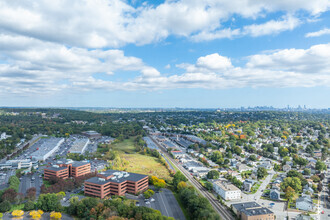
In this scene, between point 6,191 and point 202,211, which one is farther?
point 6,191

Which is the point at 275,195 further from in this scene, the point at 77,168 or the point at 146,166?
the point at 77,168

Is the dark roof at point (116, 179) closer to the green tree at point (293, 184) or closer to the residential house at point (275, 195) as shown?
the residential house at point (275, 195)

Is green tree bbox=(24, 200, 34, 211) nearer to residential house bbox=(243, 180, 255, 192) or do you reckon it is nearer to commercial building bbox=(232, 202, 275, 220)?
commercial building bbox=(232, 202, 275, 220)

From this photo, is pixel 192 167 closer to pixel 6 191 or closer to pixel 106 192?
pixel 106 192

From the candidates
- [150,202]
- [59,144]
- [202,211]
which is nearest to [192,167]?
[150,202]

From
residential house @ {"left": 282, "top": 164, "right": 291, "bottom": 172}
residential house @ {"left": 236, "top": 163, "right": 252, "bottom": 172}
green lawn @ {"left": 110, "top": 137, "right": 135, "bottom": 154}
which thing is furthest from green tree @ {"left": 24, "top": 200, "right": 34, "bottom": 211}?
residential house @ {"left": 282, "top": 164, "right": 291, "bottom": 172}

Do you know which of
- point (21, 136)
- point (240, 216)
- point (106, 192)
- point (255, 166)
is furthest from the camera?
point (21, 136)

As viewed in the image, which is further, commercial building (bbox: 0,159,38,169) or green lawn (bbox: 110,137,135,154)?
green lawn (bbox: 110,137,135,154)

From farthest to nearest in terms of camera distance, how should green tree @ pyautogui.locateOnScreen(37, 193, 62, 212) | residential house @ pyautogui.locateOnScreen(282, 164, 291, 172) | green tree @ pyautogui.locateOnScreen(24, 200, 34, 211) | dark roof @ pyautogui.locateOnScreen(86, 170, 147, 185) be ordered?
1. residential house @ pyautogui.locateOnScreen(282, 164, 291, 172)
2. dark roof @ pyautogui.locateOnScreen(86, 170, 147, 185)
3. green tree @ pyautogui.locateOnScreen(24, 200, 34, 211)
4. green tree @ pyautogui.locateOnScreen(37, 193, 62, 212)


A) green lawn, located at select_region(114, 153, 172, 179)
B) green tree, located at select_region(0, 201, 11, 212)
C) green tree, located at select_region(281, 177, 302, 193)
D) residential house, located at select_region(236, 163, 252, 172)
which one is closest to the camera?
green tree, located at select_region(0, 201, 11, 212)
